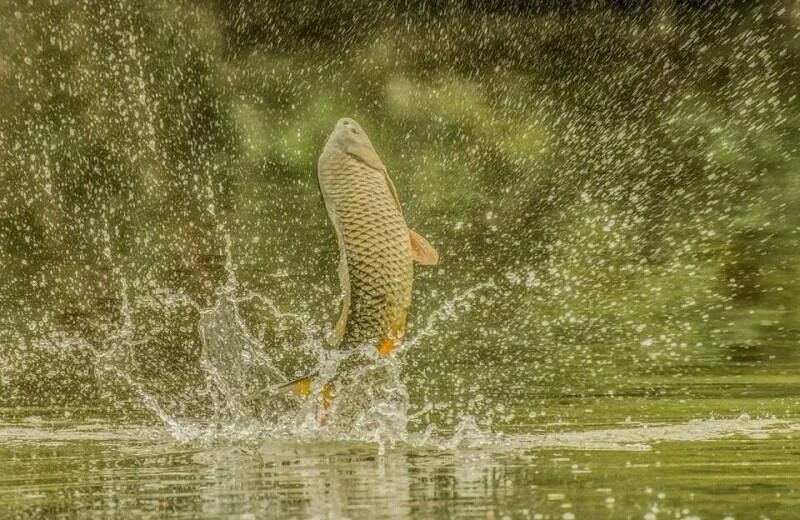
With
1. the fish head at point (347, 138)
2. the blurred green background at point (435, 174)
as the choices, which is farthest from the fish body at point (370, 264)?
the blurred green background at point (435, 174)

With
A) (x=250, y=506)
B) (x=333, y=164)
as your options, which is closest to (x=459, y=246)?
(x=333, y=164)

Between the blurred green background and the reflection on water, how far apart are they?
2.09 metres

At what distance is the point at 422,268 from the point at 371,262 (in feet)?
16.3

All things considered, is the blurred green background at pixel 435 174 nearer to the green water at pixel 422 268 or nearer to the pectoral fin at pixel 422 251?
the green water at pixel 422 268

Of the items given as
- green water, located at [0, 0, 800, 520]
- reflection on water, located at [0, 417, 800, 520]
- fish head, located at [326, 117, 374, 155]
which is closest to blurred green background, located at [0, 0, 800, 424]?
green water, located at [0, 0, 800, 520]

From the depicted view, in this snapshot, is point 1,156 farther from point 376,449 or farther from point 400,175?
point 376,449

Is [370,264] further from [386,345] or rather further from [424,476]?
[424,476]

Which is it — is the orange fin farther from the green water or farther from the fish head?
the fish head

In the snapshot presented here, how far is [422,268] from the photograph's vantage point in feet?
33.0

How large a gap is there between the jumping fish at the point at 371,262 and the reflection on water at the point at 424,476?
0.98 ft

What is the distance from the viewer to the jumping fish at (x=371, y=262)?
5.09 metres

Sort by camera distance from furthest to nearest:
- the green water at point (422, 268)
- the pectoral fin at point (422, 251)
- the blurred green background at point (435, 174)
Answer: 1. the blurred green background at point (435, 174)
2. the pectoral fin at point (422, 251)
3. the green water at point (422, 268)

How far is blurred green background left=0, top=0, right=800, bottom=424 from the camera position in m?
8.92

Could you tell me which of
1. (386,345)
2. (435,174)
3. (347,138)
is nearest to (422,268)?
(435,174)
